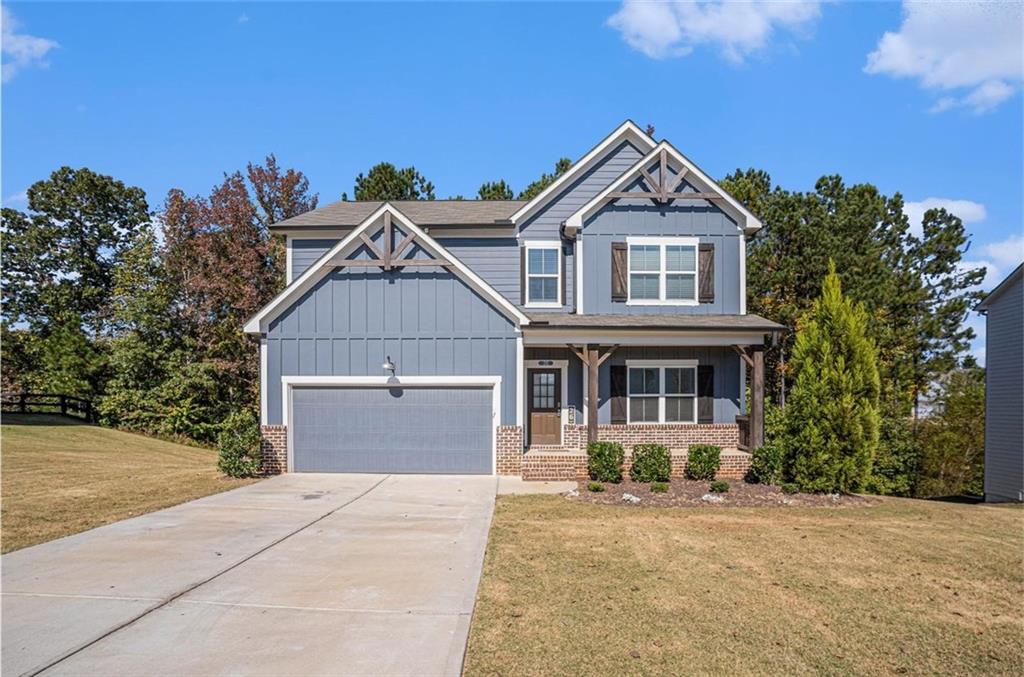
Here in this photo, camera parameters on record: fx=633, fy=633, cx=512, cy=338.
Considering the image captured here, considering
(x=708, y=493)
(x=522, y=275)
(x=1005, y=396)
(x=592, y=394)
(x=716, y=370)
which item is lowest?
(x=708, y=493)

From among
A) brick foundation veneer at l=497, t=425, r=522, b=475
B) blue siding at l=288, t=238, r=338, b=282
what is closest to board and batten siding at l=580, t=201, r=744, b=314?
brick foundation veneer at l=497, t=425, r=522, b=475

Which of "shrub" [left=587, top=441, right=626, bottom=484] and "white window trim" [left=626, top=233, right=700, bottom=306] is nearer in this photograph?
"shrub" [left=587, top=441, right=626, bottom=484]

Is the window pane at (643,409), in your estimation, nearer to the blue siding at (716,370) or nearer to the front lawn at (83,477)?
the blue siding at (716,370)

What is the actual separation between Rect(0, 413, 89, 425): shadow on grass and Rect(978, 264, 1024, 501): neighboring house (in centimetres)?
3158

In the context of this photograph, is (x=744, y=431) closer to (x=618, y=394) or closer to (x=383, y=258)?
(x=618, y=394)

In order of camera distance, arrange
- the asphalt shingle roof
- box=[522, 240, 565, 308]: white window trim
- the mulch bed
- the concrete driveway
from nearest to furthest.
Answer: the concrete driveway, the mulch bed, box=[522, 240, 565, 308]: white window trim, the asphalt shingle roof

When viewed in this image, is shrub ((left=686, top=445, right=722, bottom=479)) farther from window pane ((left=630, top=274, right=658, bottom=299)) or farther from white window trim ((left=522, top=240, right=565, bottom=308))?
white window trim ((left=522, top=240, right=565, bottom=308))

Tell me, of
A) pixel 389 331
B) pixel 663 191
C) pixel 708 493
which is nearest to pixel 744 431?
pixel 708 493

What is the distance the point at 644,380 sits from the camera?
17.0 metres

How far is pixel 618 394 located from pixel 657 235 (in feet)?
14.4

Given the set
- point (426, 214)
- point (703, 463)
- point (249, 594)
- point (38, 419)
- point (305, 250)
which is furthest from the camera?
point (38, 419)

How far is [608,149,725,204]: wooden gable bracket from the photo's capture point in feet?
55.2

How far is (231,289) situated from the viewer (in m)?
26.5

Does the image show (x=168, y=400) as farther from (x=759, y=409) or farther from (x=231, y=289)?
(x=759, y=409)
